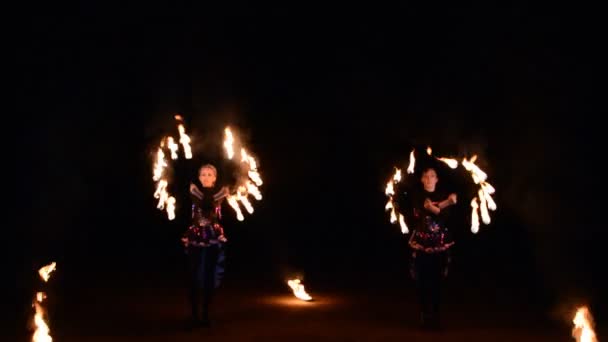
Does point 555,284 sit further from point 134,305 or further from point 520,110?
point 134,305

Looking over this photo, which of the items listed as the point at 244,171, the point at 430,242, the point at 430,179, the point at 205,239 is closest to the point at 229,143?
the point at 244,171

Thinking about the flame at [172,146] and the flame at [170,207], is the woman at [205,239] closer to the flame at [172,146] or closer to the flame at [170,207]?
the flame at [170,207]

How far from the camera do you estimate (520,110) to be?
17594 mm

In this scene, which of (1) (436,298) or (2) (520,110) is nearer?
(1) (436,298)

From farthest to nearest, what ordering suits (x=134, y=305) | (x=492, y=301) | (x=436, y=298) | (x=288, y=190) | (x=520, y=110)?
(x=288, y=190), (x=520, y=110), (x=492, y=301), (x=134, y=305), (x=436, y=298)

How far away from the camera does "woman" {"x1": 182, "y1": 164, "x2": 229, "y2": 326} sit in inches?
402

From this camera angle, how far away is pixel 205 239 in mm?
10195

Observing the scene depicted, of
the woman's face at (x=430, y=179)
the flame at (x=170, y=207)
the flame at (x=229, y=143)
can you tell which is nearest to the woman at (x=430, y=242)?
the woman's face at (x=430, y=179)

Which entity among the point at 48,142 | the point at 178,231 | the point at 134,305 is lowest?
the point at 134,305

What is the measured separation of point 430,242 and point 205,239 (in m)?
2.86

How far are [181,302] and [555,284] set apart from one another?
7.56 m

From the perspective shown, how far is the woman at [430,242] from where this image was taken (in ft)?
33.1

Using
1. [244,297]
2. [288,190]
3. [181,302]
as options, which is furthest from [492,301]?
[288,190]

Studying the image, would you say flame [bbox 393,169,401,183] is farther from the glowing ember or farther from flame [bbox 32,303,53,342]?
flame [bbox 32,303,53,342]
